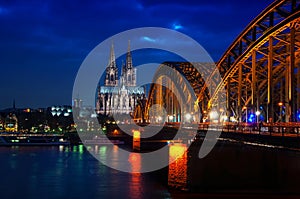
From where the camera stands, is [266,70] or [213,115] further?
[213,115]

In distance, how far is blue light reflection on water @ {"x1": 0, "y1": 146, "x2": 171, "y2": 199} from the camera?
48.0 meters

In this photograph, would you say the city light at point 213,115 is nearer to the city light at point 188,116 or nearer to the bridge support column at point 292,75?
the city light at point 188,116

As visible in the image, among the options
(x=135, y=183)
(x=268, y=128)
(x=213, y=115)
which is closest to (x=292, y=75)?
(x=268, y=128)

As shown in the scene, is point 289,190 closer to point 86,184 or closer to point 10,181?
point 86,184

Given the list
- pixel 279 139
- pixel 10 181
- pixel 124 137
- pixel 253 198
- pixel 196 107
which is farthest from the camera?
pixel 124 137

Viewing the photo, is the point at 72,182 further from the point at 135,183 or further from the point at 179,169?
the point at 179,169

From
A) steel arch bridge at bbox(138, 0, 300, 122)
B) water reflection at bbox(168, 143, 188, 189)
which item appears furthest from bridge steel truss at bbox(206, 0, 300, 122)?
water reflection at bbox(168, 143, 188, 189)

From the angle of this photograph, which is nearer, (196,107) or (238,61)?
(238,61)

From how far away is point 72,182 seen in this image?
56.3m

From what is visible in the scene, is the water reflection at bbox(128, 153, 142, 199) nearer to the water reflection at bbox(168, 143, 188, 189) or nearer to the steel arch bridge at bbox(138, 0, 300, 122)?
the water reflection at bbox(168, 143, 188, 189)

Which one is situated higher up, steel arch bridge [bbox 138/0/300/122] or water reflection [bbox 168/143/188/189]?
steel arch bridge [bbox 138/0/300/122]

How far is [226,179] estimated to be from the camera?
4962 centimetres

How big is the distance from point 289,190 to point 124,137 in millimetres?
114471

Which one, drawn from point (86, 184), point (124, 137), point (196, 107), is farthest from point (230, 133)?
point (124, 137)
